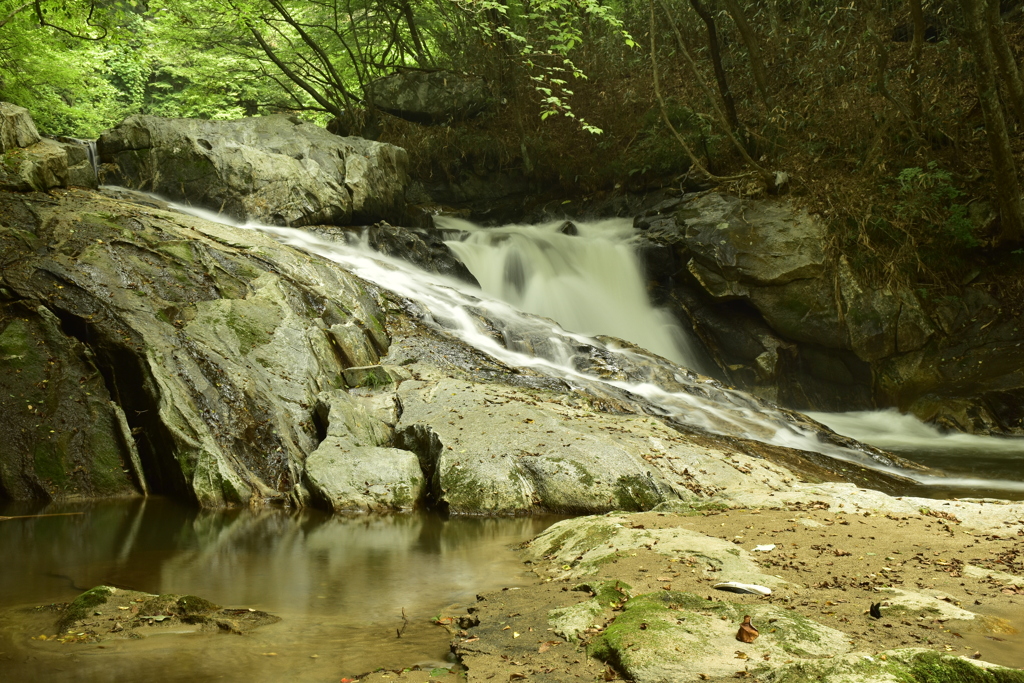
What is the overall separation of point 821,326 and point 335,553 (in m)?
9.76

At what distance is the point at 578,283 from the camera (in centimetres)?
1342

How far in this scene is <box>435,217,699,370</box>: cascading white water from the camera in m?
12.9

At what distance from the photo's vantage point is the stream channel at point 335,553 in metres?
2.78

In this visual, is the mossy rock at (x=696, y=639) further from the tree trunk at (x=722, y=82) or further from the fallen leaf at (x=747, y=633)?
the tree trunk at (x=722, y=82)

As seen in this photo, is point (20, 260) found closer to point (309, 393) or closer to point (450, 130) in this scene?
point (309, 393)

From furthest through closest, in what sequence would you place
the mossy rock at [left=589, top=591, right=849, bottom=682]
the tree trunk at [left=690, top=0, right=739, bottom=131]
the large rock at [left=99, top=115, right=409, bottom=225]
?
1. the tree trunk at [left=690, top=0, right=739, bottom=131]
2. the large rock at [left=99, top=115, right=409, bottom=225]
3. the mossy rock at [left=589, top=591, right=849, bottom=682]

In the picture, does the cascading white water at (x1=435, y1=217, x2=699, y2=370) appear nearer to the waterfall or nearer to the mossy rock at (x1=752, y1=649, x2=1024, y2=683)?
the waterfall

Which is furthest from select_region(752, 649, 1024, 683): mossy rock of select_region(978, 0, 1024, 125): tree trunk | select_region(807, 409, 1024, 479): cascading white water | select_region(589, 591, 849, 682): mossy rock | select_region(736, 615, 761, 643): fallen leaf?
select_region(978, 0, 1024, 125): tree trunk

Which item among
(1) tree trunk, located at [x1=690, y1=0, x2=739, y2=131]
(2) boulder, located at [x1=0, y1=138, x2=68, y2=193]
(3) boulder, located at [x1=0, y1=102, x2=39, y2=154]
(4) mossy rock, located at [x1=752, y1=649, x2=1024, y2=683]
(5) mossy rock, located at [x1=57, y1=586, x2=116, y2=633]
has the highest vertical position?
(1) tree trunk, located at [x1=690, y1=0, x2=739, y2=131]

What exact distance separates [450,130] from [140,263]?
10.7 metres

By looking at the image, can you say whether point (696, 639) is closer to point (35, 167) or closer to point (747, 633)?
point (747, 633)

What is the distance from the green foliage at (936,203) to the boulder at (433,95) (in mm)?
9471

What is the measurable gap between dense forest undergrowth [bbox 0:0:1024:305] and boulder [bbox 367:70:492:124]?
214mm

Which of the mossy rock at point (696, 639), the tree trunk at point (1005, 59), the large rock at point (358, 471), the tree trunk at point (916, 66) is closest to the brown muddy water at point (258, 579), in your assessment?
the large rock at point (358, 471)
